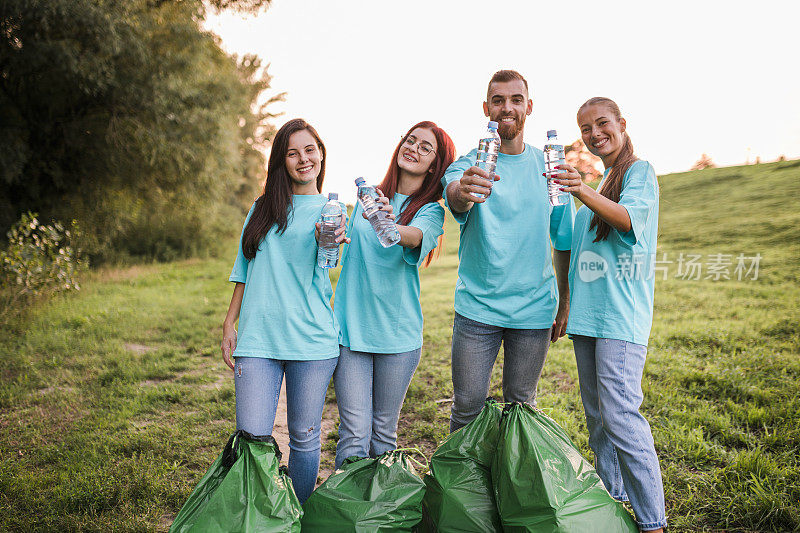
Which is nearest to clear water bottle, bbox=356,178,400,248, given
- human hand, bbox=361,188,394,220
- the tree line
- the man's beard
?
human hand, bbox=361,188,394,220

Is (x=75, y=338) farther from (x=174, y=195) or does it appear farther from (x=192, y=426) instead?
(x=174, y=195)

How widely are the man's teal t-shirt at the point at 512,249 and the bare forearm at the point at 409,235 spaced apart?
23 cm

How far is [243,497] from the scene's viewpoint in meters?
1.76

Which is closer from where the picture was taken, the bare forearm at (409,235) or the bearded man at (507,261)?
the bare forearm at (409,235)

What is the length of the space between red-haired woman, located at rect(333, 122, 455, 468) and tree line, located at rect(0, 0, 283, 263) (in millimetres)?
8143

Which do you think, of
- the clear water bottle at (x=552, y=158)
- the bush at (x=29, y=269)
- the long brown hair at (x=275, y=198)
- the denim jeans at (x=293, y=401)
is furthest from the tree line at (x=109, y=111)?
the clear water bottle at (x=552, y=158)

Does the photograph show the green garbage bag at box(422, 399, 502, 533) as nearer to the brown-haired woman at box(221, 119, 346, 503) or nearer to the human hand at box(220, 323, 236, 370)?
the brown-haired woman at box(221, 119, 346, 503)

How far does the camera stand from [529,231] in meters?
2.37

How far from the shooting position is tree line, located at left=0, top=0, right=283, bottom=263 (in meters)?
8.40

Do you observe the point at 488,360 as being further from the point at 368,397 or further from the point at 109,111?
the point at 109,111

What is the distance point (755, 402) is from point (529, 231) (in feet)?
9.59

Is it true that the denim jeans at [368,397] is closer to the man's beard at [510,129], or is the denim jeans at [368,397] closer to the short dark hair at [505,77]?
the man's beard at [510,129]

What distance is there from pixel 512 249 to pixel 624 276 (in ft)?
1.61

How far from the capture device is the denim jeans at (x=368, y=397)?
7.56ft
